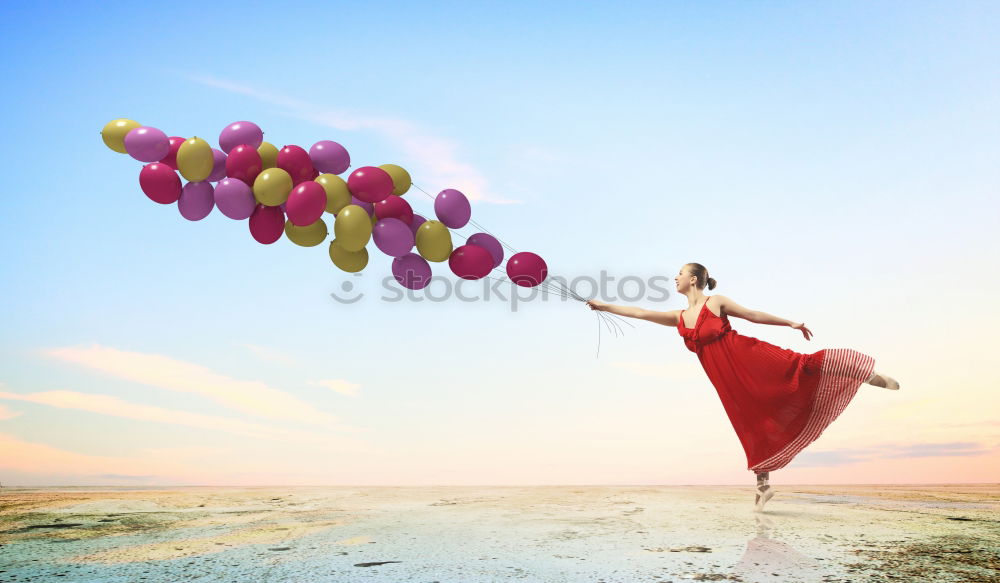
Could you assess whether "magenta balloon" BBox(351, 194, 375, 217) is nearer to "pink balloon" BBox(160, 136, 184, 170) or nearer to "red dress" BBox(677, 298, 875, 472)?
"pink balloon" BBox(160, 136, 184, 170)

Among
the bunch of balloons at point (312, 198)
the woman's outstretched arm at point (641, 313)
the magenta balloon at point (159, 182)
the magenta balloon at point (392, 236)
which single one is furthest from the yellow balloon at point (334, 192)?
the woman's outstretched arm at point (641, 313)

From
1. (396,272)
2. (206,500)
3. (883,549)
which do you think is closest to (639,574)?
(883,549)

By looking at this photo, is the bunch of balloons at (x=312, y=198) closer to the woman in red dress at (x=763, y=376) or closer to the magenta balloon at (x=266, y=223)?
the magenta balloon at (x=266, y=223)

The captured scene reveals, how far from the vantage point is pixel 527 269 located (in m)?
5.44

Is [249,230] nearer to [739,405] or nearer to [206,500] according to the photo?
[206,500]

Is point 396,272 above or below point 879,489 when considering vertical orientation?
above

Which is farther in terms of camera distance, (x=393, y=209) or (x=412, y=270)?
(x=412, y=270)

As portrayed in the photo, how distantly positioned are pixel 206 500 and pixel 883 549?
6086 millimetres

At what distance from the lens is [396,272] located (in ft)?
18.6

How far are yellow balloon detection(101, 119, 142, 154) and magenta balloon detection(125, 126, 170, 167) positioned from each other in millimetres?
119

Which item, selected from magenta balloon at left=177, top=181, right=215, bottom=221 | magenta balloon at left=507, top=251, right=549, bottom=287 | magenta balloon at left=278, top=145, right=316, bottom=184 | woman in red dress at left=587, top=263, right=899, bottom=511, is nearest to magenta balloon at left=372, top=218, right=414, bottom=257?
magenta balloon at left=278, top=145, right=316, bottom=184

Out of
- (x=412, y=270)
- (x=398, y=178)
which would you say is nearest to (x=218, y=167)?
(x=398, y=178)

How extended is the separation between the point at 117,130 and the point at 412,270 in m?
2.64

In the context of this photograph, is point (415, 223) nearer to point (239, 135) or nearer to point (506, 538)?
A: point (239, 135)
